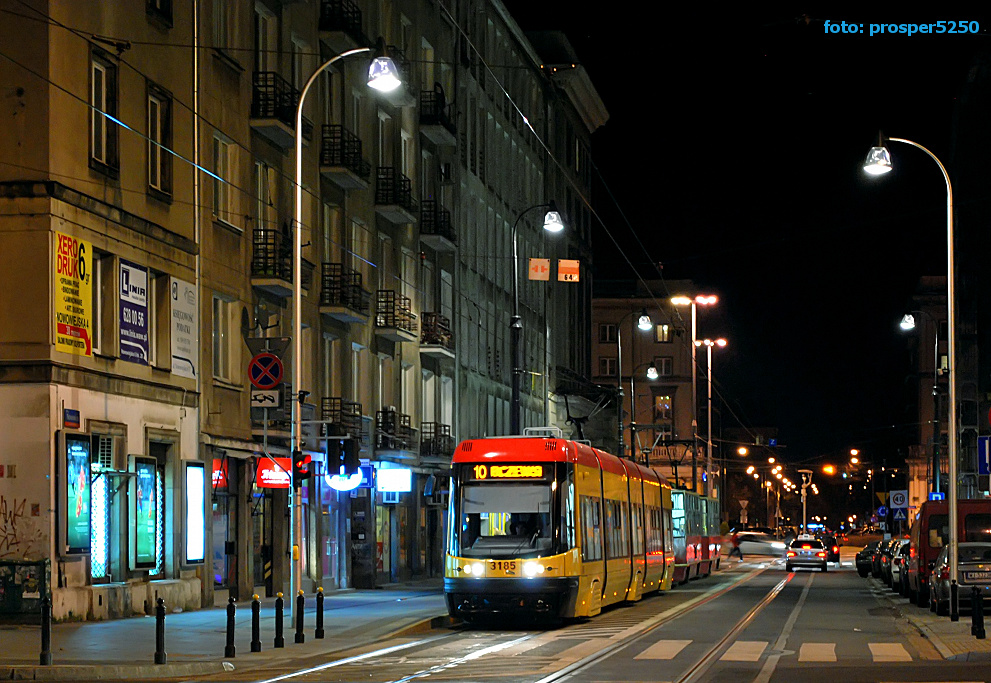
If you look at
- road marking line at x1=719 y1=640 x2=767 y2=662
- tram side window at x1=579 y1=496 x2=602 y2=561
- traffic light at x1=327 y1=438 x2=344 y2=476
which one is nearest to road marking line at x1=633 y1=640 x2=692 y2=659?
road marking line at x1=719 y1=640 x2=767 y2=662

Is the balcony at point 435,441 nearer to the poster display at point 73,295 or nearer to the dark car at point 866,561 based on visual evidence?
the dark car at point 866,561

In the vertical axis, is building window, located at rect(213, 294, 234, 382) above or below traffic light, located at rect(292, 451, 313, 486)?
above

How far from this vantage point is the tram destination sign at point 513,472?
26.5 metres

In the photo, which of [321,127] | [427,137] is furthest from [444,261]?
[321,127]

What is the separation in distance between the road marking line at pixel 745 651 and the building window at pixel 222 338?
14.6 metres

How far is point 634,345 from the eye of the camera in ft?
363

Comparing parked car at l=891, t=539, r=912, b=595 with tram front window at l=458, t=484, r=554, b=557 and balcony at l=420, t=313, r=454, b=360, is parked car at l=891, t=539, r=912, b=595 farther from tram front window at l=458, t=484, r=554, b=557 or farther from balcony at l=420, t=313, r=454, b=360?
balcony at l=420, t=313, r=454, b=360

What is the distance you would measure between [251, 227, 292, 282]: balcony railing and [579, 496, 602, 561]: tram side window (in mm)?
10278

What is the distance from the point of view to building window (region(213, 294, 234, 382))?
33.0 m

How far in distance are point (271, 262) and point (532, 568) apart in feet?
40.7

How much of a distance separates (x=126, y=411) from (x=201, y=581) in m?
4.98

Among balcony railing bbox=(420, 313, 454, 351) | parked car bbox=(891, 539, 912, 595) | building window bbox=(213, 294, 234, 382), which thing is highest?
balcony railing bbox=(420, 313, 454, 351)

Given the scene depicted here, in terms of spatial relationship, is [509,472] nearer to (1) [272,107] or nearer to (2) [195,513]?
(2) [195,513]

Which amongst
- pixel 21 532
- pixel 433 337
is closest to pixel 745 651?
pixel 21 532
